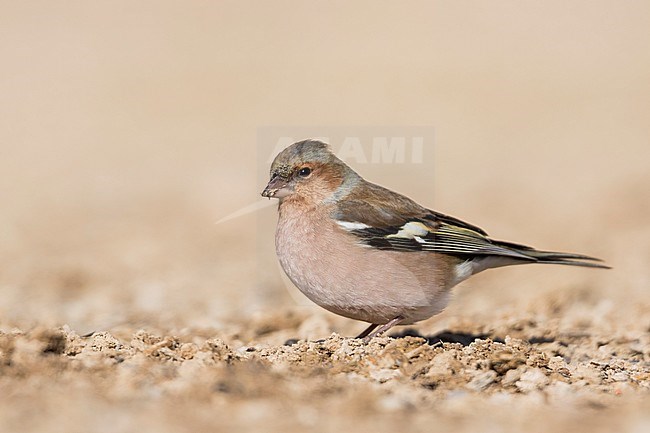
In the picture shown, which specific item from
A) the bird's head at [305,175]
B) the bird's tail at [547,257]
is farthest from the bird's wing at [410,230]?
the bird's head at [305,175]

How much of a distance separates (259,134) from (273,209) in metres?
4.47

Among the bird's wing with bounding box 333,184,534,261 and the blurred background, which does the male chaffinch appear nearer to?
the bird's wing with bounding box 333,184,534,261

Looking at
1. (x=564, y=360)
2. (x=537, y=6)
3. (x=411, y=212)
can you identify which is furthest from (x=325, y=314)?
(x=537, y=6)

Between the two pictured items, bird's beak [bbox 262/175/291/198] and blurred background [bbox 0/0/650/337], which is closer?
bird's beak [bbox 262/175/291/198]

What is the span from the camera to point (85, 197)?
15.4m

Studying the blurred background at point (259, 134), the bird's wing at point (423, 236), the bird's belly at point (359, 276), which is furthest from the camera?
the blurred background at point (259, 134)

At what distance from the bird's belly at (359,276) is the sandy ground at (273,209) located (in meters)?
0.40

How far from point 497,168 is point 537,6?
46.5 feet

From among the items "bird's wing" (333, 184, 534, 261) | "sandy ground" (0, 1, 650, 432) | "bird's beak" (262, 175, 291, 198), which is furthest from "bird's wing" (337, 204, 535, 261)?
"sandy ground" (0, 1, 650, 432)

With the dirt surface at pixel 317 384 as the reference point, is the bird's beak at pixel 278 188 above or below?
above

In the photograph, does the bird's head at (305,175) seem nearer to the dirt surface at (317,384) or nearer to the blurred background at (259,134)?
the dirt surface at (317,384)

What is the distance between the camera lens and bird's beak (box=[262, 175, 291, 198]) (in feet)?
23.5

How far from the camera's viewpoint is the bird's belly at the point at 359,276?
6.62m

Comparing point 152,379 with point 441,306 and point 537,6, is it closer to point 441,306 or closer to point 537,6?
point 441,306
